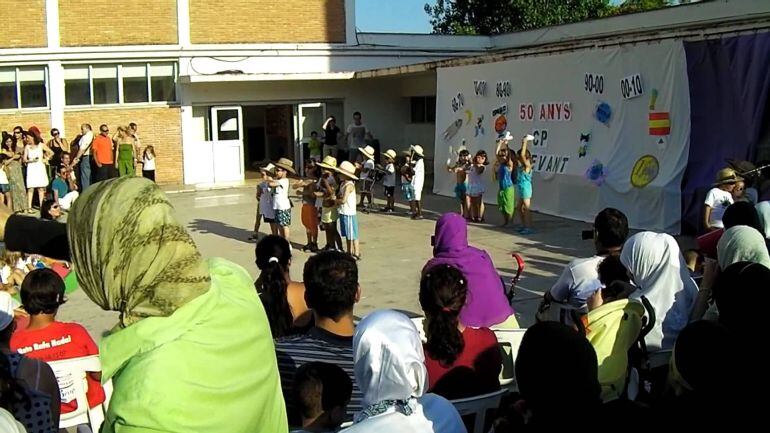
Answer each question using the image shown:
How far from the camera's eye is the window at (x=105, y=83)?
72.9 feet

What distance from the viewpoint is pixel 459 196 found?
574 inches

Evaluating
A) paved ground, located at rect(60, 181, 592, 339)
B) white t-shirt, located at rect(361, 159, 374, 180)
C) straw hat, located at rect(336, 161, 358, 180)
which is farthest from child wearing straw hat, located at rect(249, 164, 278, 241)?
white t-shirt, located at rect(361, 159, 374, 180)

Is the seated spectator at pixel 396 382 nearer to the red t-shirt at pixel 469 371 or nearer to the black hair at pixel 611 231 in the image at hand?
the red t-shirt at pixel 469 371

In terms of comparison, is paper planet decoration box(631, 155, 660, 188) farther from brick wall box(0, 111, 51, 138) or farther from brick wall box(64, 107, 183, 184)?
brick wall box(0, 111, 51, 138)

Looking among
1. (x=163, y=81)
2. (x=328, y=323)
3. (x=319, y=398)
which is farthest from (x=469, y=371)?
(x=163, y=81)

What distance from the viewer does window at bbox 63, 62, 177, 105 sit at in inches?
870

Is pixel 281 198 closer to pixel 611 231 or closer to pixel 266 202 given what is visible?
pixel 266 202

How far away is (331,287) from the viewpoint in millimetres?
3629

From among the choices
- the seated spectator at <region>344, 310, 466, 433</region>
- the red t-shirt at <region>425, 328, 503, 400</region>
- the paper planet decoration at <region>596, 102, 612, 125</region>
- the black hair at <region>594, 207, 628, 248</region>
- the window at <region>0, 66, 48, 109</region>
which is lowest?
the red t-shirt at <region>425, 328, 503, 400</region>

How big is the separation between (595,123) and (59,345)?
1118 centimetres

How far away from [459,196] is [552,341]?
1232 cm

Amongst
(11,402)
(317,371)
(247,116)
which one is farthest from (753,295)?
(247,116)

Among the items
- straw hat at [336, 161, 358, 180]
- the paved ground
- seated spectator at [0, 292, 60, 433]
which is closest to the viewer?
seated spectator at [0, 292, 60, 433]

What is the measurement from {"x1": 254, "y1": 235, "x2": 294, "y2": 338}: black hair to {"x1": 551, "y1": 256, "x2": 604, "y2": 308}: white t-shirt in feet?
5.40
